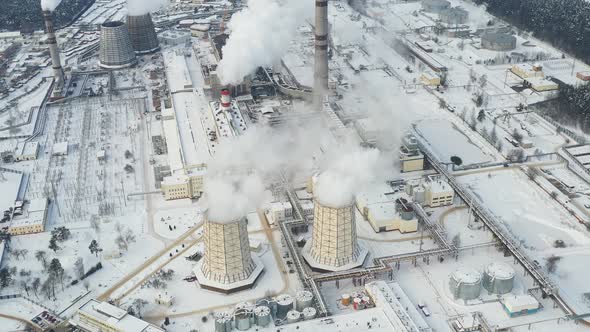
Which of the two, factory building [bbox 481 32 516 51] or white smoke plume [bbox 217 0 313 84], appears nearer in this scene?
white smoke plume [bbox 217 0 313 84]

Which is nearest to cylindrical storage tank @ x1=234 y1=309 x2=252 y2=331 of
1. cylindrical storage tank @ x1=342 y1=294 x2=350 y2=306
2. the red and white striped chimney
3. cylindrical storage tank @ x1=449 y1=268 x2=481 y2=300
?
cylindrical storage tank @ x1=342 y1=294 x2=350 y2=306

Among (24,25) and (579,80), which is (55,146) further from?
(579,80)

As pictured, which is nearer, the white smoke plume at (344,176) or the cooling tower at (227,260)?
the cooling tower at (227,260)

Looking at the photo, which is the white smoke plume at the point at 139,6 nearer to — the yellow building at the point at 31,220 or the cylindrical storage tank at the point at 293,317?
the yellow building at the point at 31,220

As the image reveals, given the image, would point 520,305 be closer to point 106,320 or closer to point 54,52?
point 106,320

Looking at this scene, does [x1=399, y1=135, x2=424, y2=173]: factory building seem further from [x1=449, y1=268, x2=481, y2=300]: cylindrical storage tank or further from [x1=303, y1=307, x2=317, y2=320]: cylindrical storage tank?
[x1=303, y1=307, x2=317, y2=320]: cylindrical storage tank

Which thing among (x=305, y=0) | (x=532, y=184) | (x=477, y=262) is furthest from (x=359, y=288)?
(x=305, y=0)

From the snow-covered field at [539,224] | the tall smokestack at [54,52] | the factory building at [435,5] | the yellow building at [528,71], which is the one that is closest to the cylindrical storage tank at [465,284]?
the snow-covered field at [539,224]
